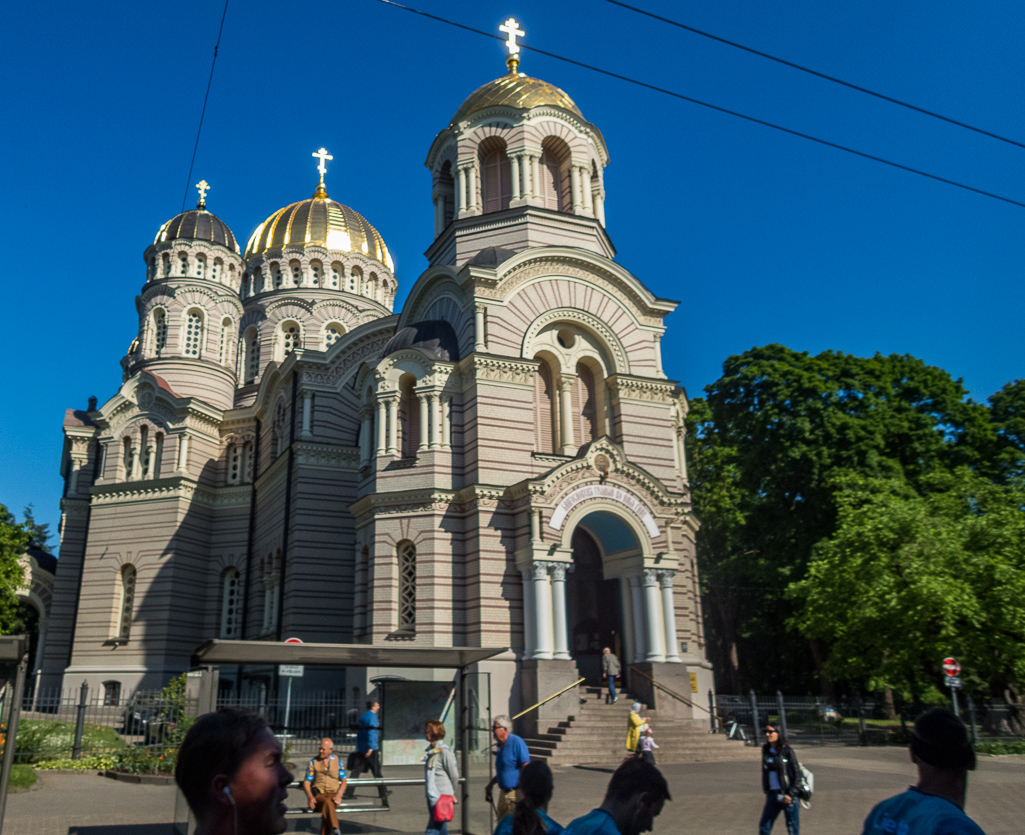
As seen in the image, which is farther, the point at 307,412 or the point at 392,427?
the point at 307,412

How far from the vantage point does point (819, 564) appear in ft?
76.6

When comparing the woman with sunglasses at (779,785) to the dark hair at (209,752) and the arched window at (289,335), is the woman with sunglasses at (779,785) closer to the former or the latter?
the dark hair at (209,752)

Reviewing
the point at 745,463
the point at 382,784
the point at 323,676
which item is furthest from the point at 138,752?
the point at 745,463

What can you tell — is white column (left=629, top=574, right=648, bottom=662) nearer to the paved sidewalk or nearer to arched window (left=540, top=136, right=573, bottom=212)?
the paved sidewalk

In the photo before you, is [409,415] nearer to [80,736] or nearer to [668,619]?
[668,619]

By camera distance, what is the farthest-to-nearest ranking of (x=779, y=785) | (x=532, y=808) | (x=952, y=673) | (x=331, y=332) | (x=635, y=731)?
1. (x=331, y=332)
2. (x=952, y=673)
3. (x=635, y=731)
4. (x=779, y=785)
5. (x=532, y=808)

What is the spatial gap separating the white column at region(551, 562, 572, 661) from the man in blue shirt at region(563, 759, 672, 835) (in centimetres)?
1604

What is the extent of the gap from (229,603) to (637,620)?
17913mm

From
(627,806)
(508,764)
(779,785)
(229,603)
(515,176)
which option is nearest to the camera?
(627,806)

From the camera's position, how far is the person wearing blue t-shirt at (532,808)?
15.1 feet

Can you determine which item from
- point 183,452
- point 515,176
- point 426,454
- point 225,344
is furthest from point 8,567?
point 515,176

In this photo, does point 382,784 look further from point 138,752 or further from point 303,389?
point 303,389

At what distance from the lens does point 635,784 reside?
3.71 metres

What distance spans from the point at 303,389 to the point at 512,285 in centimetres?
988
